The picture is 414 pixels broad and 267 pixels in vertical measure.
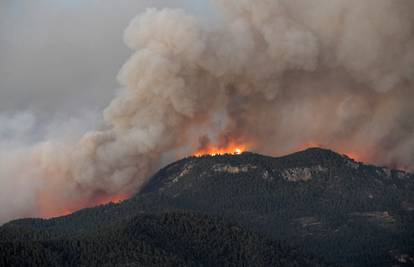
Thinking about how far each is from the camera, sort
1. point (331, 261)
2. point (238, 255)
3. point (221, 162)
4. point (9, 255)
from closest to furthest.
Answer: point (9, 255)
point (238, 255)
point (331, 261)
point (221, 162)

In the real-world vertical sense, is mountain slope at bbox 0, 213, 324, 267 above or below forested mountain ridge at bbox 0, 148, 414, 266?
below

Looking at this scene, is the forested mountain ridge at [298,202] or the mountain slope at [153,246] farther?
the forested mountain ridge at [298,202]

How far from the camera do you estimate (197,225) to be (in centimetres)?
14375

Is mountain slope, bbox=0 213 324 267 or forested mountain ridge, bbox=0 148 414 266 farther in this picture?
forested mountain ridge, bbox=0 148 414 266

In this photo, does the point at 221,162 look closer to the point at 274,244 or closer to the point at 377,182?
the point at 377,182

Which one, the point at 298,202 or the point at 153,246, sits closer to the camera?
the point at 153,246

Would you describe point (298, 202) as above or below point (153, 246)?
above

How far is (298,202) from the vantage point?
180 metres

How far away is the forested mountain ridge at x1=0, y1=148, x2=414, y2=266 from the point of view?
15888 cm

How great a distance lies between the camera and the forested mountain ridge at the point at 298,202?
521 feet

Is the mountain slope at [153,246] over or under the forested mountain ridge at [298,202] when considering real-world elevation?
under

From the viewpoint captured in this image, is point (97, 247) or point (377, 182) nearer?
point (97, 247)

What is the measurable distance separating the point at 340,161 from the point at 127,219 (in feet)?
187

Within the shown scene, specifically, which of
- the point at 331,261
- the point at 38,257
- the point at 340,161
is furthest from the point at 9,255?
the point at 340,161
